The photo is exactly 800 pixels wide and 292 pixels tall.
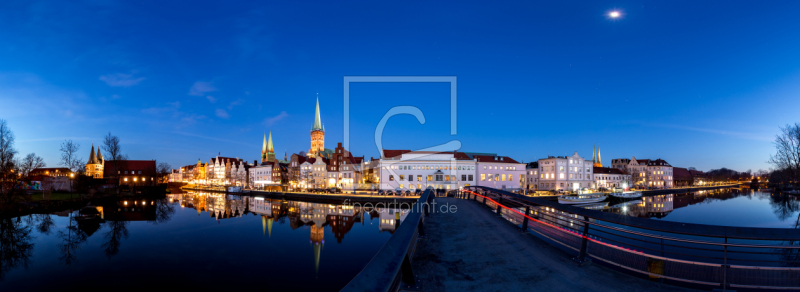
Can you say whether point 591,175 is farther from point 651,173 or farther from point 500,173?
point 651,173

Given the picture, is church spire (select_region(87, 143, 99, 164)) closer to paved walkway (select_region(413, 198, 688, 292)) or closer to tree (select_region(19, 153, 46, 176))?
tree (select_region(19, 153, 46, 176))

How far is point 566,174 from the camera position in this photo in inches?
3169

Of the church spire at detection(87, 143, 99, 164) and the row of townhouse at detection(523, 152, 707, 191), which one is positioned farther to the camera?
the church spire at detection(87, 143, 99, 164)

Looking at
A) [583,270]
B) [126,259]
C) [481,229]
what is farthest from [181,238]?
[583,270]

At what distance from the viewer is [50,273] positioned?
1900 centimetres

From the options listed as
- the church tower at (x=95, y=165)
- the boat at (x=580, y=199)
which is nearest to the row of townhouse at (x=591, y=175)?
the boat at (x=580, y=199)

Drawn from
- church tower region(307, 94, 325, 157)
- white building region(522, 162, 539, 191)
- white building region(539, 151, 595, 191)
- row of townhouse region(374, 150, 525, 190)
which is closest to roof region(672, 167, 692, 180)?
white building region(539, 151, 595, 191)

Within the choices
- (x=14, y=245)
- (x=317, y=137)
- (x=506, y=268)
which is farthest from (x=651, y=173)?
(x=14, y=245)

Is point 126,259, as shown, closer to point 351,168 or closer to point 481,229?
point 481,229

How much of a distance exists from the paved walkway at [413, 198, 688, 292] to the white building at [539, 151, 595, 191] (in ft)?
264

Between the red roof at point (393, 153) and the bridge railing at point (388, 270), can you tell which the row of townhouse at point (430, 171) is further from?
the bridge railing at point (388, 270)

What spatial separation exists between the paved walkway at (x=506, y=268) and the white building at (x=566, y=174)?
8042 cm

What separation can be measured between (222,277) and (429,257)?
1616 centimetres

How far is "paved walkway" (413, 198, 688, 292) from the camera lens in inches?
195
